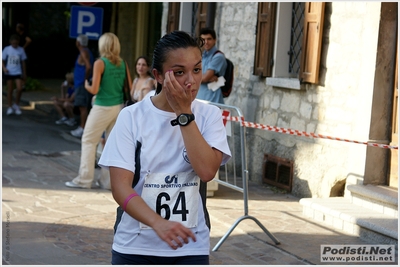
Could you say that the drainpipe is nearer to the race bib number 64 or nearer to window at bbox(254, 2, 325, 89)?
window at bbox(254, 2, 325, 89)

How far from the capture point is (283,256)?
611cm

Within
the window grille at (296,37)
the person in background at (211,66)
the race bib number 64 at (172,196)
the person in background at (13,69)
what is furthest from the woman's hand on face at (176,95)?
the person in background at (13,69)

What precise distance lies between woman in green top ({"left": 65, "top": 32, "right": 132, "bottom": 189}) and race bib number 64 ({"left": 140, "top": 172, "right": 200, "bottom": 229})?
574 cm

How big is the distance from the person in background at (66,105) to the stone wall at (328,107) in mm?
6034

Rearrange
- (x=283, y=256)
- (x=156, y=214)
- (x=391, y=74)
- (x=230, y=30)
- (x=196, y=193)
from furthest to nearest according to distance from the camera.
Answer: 1. (x=230, y=30)
2. (x=391, y=74)
3. (x=283, y=256)
4. (x=196, y=193)
5. (x=156, y=214)

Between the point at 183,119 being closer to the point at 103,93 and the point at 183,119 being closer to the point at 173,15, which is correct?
the point at 103,93

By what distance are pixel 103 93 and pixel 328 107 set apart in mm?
2652

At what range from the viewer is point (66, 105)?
49.9 ft

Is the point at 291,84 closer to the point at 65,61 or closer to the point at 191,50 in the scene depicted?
the point at 191,50

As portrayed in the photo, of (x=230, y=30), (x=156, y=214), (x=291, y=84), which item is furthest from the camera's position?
(x=230, y=30)

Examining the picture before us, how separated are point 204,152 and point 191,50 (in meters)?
0.41

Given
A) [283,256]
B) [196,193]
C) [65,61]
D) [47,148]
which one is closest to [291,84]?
[283,256]

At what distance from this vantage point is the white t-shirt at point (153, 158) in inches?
112

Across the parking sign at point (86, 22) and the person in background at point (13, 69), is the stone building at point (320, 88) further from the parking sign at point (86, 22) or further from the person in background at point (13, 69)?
the person in background at point (13, 69)
